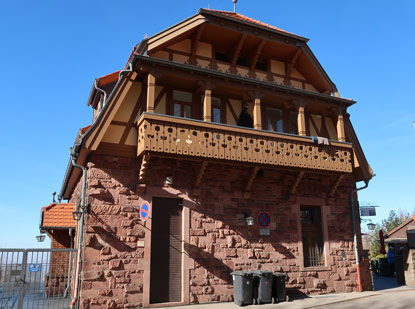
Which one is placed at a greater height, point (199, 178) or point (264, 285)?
point (199, 178)

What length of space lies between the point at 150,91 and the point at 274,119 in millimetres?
5558

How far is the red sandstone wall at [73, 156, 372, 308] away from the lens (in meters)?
11.4

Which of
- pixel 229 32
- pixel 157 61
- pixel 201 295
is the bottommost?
pixel 201 295

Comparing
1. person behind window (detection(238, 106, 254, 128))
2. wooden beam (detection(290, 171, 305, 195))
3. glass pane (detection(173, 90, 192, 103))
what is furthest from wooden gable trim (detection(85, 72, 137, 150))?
wooden beam (detection(290, 171, 305, 195))

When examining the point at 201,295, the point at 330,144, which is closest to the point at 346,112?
the point at 330,144

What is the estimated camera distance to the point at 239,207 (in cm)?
1366

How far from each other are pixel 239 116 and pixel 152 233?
17.7ft

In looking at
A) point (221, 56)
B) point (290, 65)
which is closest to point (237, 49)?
point (221, 56)

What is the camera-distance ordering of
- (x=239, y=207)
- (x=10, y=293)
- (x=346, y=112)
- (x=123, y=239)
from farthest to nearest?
(x=346, y=112), (x=239, y=207), (x=123, y=239), (x=10, y=293)

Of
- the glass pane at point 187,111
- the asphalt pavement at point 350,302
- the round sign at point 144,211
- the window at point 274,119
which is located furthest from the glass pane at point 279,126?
the round sign at point 144,211

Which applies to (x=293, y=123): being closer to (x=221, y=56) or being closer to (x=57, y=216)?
(x=221, y=56)

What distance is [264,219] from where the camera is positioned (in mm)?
13758

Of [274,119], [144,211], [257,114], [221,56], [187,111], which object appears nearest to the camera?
[144,211]

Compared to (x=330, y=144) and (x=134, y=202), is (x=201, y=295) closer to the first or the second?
(x=134, y=202)
